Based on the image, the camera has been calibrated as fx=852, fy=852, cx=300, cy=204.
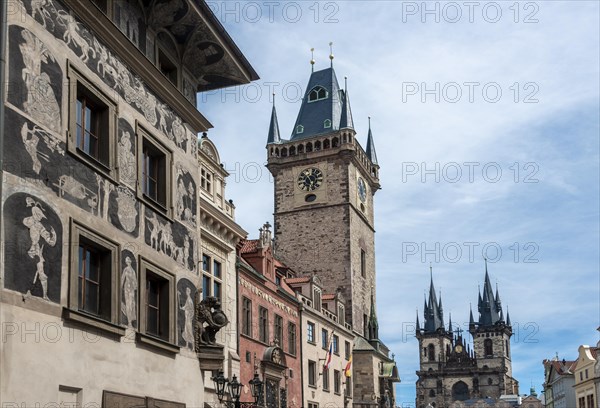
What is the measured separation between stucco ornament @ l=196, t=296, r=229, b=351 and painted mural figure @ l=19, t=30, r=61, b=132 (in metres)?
6.80

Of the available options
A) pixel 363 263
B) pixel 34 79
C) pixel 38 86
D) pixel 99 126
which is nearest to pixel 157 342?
pixel 99 126

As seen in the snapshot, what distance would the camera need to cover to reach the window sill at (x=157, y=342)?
51.2ft

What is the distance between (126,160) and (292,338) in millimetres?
26624

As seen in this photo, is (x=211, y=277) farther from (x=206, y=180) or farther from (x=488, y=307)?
(x=488, y=307)

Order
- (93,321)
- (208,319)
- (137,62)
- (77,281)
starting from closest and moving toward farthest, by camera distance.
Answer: (77,281) < (93,321) < (137,62) < (208,319)

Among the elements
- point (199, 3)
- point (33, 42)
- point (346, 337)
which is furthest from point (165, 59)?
point (346, 337)

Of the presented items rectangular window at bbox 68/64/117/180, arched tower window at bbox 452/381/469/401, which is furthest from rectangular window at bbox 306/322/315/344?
arched tower window at bbox 452/381/469/401

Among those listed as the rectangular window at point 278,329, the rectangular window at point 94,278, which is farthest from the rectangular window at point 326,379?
the rectangular window at point 94,278

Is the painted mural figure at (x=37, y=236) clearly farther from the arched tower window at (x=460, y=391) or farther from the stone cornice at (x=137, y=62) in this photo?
the arched tower window at (x=460, y=391)

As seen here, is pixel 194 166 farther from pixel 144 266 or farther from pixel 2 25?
pixel 2 25

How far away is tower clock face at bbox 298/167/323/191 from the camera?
6406cm

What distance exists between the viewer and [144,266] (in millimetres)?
16062

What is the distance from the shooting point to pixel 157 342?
16.3 metres

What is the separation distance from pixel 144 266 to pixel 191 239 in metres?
2.84
